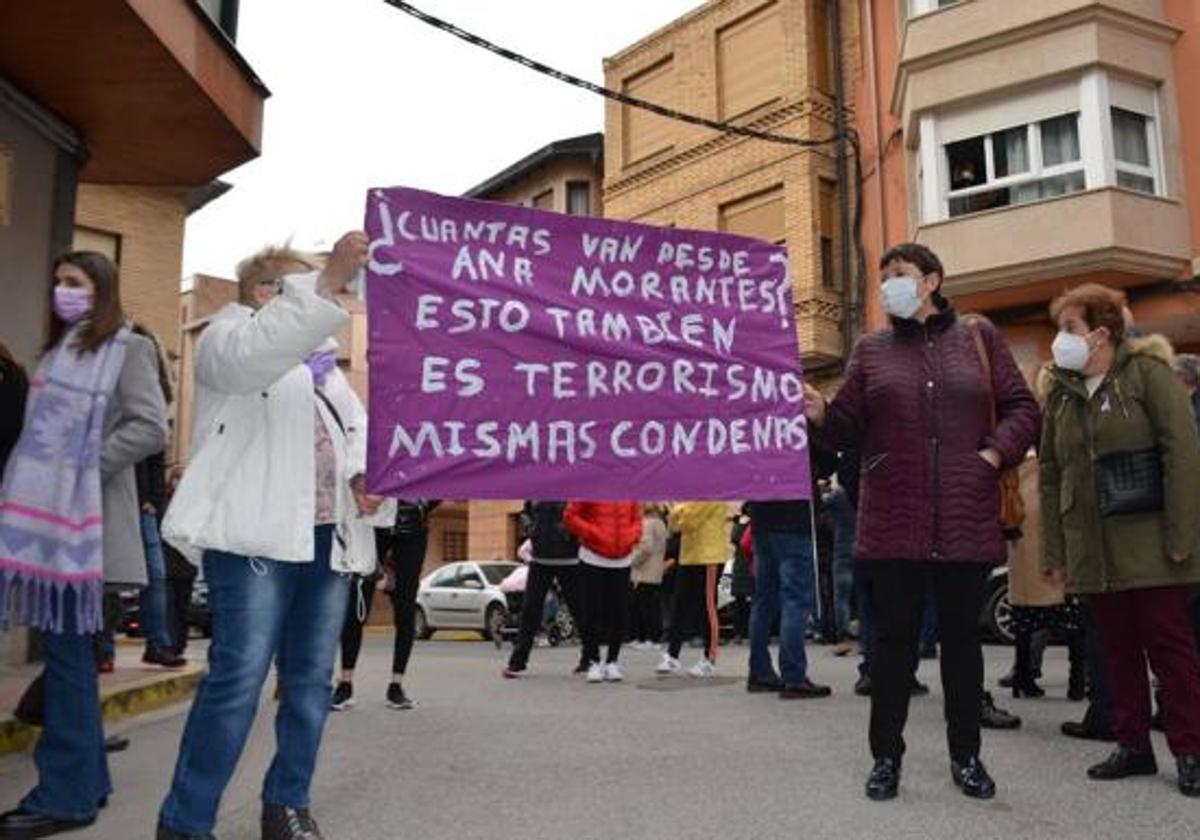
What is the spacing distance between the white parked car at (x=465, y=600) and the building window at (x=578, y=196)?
13.4 metres

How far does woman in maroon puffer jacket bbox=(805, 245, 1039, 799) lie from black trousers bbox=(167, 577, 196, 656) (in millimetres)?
6462

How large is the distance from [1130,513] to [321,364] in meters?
3.34

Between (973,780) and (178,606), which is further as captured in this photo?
(178,606)

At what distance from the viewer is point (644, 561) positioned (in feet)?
45.6

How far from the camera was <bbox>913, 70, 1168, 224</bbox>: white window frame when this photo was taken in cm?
1778

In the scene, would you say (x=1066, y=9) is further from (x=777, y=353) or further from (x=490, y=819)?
(x=490, y=819)

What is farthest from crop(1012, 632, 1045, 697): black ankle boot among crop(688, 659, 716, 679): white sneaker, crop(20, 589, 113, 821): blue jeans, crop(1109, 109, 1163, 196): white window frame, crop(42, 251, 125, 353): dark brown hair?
crop(1109, 109, 1163, 196): white window frame

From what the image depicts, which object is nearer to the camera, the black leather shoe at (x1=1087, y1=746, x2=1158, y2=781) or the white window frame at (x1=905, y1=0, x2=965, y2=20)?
the black leather shoe at (x1=1087, y1=746, x2=1158, y2=781)

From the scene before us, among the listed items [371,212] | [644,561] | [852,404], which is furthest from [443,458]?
[644,561]

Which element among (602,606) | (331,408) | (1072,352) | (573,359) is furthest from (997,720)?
(331,408)

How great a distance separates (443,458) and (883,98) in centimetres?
1939

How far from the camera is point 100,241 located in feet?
72.1

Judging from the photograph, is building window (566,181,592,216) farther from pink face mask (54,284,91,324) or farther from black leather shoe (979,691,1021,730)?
pink face mask (54,284,91,324)

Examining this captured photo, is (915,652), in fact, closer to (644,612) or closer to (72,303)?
(72,303)
